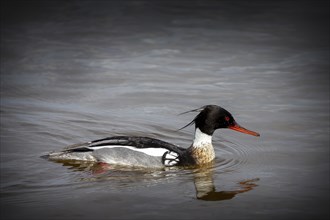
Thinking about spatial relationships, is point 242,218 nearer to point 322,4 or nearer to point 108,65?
point 108,65

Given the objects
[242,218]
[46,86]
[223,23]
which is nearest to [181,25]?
A: [223,23]

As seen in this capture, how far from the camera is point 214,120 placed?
10.3 meters

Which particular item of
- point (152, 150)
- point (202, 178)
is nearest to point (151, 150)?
point (152, 150)

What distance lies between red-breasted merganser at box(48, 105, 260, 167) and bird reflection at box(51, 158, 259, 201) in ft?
0.37

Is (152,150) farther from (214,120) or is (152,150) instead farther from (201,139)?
(214,120)

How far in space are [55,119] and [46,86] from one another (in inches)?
83.8

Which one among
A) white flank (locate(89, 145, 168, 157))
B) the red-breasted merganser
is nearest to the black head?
the red-breasted merganser

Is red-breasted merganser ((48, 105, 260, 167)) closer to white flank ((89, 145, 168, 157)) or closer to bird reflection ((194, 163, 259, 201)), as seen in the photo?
white flank ((89, 145, 168, 157))

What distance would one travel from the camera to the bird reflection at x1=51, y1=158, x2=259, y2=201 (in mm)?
8766

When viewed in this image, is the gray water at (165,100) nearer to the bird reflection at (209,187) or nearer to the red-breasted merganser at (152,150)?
the bird reflection at (209,187)

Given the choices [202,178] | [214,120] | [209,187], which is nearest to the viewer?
[209,187]

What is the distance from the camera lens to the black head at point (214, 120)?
10266 mm

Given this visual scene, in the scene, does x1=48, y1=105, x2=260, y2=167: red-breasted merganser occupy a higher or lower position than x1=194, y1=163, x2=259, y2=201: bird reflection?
higher

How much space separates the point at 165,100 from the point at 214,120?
3.14 meters
